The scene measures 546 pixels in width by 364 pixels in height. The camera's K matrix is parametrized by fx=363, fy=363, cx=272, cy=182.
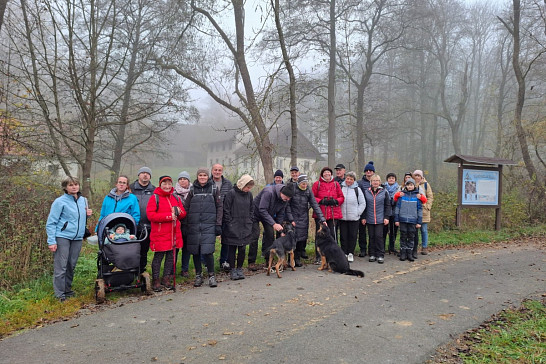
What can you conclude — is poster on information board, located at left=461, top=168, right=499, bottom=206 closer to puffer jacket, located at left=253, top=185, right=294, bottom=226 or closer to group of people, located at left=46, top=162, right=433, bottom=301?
group of people, located at left=46, top=162, right=433, bottom=301

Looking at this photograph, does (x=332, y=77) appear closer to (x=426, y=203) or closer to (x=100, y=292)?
(x=426, y=203)

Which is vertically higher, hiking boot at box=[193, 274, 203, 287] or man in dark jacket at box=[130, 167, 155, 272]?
man in dark jacket at box=[130, 167, 155, 272]

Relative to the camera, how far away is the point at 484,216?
13.1 m

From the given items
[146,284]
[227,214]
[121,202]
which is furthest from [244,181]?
[146,284]

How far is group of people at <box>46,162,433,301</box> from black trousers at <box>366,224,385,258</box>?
0.02m

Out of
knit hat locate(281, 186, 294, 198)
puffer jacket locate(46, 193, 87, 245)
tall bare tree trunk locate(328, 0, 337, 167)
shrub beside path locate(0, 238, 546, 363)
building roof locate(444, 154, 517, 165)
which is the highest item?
tall bare tree trunk locate(328, 0, 337, 167)

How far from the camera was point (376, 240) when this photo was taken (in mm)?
8250

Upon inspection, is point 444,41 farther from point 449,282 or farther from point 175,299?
point 175,299

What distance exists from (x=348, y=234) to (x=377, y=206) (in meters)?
0.93

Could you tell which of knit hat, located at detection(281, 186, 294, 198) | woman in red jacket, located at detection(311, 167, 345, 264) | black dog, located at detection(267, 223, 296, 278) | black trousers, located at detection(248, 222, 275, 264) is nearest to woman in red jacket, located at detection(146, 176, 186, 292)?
black dog, located at detection(267, 223, 296, 278)

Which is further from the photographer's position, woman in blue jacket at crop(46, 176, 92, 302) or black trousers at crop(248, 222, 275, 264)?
black trousers at crop(248, 222, 275, 264)

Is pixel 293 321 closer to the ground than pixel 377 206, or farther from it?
closer to the ground

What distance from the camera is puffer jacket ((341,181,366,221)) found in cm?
810

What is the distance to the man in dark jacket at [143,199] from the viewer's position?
636 cm
